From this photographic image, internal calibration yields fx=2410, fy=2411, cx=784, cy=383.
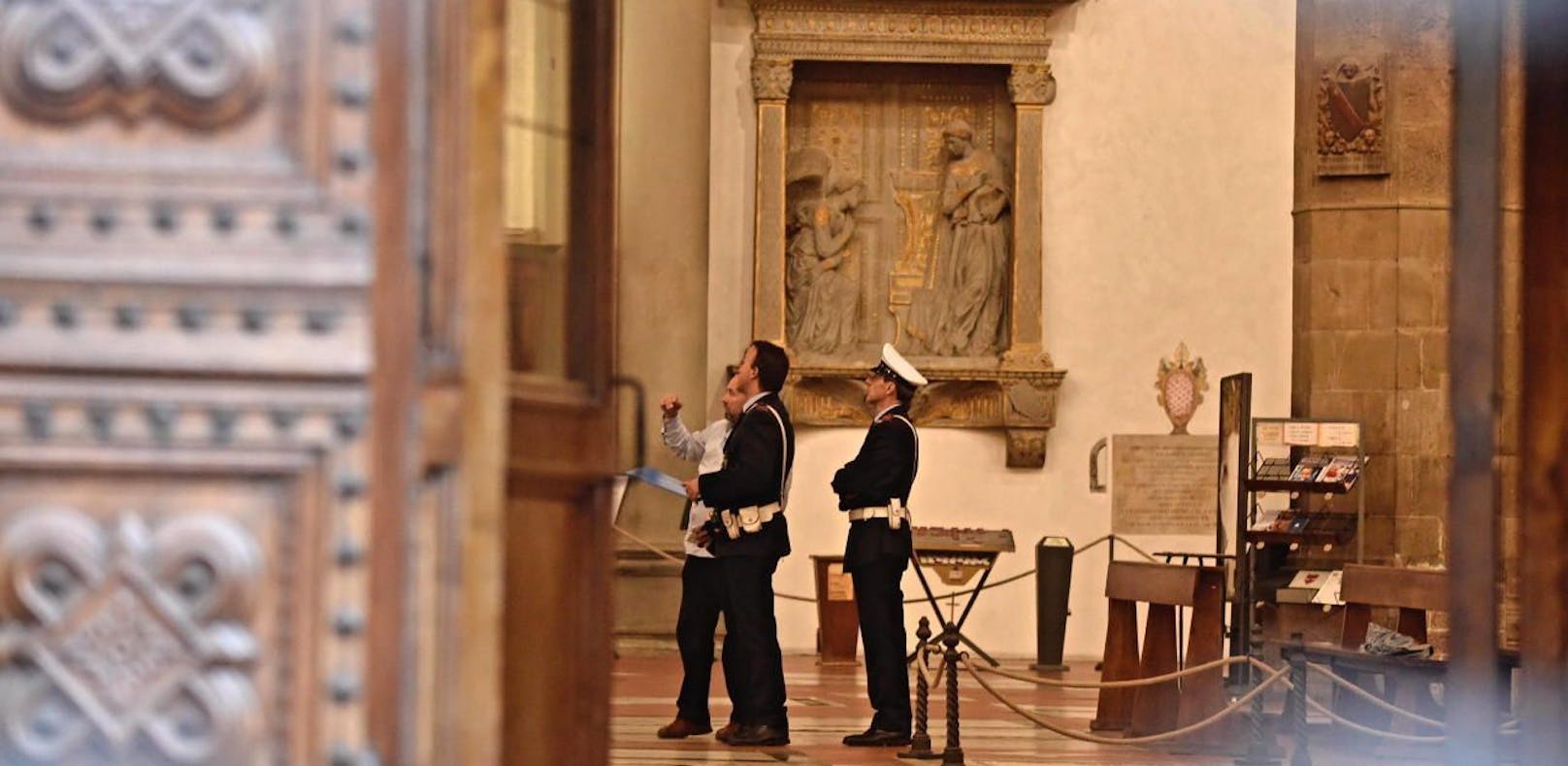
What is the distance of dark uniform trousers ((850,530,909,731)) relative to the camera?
11.6 meters

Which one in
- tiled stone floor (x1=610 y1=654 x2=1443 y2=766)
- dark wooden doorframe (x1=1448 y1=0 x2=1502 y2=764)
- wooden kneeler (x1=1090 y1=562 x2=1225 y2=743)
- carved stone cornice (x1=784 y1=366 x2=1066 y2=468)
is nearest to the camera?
dark wooden doorframe (x1=1448 y1=0 x2=1502 y2=764)

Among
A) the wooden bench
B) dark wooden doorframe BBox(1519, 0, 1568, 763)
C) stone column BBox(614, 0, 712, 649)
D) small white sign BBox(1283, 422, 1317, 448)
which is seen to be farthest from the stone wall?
dark wooden doorframe BBox(1519, 0, 1568, 763)

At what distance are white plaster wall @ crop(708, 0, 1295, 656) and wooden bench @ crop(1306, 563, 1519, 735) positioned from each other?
5456mm

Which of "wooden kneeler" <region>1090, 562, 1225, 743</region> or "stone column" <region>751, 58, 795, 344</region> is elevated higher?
"stone column" <region>751, 58, 795, 344</region>

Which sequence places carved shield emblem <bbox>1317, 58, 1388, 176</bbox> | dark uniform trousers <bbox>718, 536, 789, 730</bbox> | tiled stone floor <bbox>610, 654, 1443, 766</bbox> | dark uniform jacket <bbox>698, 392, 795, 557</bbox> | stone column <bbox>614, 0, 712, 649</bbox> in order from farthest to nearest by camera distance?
stone column <bbox>614, 0, 712, 649</bbox>, carved shield emblem <bbox>1317, 58, 1388, 176</bbox>, dark uniform trousers <bbox>718, 536, 789, 730</bbox>, dark uniform jacket <bbox>698, 392, 795, 557</bbox>, tiled stone floor <bbox>610, 654, 1443, 766</bbox>

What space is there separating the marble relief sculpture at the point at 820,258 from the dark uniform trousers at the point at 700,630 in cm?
702

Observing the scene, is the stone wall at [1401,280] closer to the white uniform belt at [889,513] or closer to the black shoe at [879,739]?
the white uniform belt at [889,513]

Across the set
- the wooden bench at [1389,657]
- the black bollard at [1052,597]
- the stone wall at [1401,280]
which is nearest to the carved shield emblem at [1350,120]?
the stone wall at [1401,280]

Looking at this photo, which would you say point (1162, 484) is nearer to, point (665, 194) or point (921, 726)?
point (665, 194)

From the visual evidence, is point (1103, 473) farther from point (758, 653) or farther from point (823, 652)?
point (758, 653)

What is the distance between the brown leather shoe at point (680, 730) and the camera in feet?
38.6

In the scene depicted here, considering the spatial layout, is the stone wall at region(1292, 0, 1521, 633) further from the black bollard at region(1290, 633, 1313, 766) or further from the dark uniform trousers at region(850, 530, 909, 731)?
the black bollard at region(1290, 633, 1313, 766)

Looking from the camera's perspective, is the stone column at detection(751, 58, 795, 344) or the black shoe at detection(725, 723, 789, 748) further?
the stone column at detection(751, 58, 795, 344)

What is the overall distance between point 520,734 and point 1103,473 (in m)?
14.8
